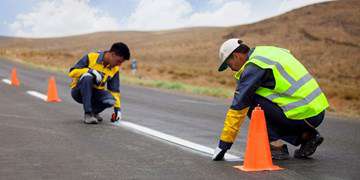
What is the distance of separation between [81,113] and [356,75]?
3954cm

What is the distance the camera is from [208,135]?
349 inches

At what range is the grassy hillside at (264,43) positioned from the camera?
181 ft

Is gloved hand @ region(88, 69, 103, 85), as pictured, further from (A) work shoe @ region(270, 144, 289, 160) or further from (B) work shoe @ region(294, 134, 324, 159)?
(B) work shoe @ region(294, 134, 324, 159)

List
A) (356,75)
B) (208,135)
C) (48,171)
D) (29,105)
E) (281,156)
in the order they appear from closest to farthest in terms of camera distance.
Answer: (48,171)
(281,156)
(208,135)
(29,105)
(356,75)

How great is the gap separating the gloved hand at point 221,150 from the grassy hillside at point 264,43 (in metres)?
31.6

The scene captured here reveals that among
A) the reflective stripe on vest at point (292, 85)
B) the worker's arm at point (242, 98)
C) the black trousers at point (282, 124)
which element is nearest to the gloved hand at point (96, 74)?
the black trousers at point (282, 124)

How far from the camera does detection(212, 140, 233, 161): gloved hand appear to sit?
6070mm

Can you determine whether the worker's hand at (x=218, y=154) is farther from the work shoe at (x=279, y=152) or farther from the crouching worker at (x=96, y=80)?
the crouching worker at (x=96, y=80)

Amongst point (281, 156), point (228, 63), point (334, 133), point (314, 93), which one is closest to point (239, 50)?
point (228, 63)

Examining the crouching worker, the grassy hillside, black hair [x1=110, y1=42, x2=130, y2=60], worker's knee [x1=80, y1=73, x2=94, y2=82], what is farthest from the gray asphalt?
the grassy hillside

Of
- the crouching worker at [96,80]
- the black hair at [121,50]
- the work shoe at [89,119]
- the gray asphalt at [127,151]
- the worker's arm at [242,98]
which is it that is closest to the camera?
the gray asphalt at [127,151]

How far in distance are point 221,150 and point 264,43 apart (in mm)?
78347

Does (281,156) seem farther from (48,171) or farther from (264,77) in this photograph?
(48,171)

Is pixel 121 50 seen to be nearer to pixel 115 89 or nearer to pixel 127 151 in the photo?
pixel 115 89
